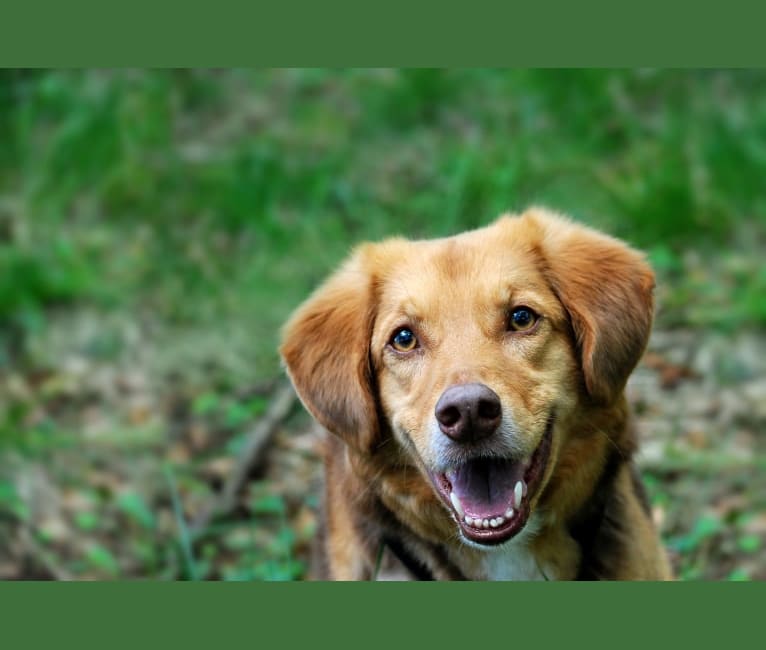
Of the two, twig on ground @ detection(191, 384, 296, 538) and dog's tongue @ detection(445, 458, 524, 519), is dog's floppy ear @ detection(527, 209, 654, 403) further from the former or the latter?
twig on ground @ detection(191, 384, 296, 538)

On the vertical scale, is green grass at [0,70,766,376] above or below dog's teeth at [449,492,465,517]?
above

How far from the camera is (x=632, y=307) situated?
156 inches

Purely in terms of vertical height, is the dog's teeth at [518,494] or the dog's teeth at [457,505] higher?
the dog's teeth at [518,494]

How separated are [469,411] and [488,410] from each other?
0.07 meters

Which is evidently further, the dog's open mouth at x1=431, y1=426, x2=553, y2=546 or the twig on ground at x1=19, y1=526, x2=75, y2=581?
the twig on ground at x1=19, y1=526, x2=75, y2=581

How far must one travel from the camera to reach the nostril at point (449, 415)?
3.61 m

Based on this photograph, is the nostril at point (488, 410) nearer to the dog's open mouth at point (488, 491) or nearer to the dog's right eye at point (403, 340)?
the dog's open mouth at point (488, 491)

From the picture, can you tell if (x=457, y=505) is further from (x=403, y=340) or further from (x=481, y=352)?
(x=403, y=340)

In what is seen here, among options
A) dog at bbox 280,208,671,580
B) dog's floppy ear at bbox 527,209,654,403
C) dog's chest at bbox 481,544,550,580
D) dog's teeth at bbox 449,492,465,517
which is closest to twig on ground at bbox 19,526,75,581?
dog at bbox 280,208,671,580

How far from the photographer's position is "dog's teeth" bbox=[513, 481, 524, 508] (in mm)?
3742

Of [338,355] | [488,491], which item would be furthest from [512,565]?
[338,355]

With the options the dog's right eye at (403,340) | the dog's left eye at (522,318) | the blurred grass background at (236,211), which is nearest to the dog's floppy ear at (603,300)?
the dog's left eye at (522,318)

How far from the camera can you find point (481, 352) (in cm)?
381

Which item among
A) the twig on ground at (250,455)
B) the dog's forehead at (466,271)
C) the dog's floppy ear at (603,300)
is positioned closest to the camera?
the dog's floppy ear at (603,300)
